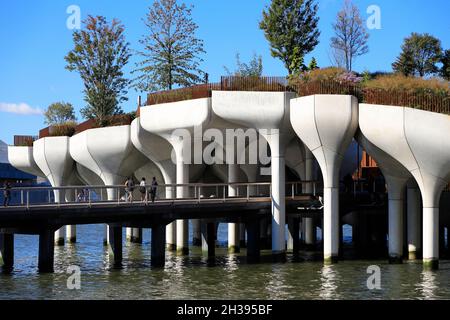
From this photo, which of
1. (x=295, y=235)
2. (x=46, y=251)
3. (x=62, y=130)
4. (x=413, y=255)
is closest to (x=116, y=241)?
(x=46, y=251)

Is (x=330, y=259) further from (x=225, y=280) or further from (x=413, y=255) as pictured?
(x=225, y=280)

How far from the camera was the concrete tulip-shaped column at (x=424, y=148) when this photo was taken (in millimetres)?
42875

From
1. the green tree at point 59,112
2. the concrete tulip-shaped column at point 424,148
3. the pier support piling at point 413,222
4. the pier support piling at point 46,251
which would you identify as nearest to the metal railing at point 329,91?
the concrete tulip-shaped column at point 424,148

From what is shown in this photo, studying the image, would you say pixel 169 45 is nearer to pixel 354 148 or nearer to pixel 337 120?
pixel 354 148

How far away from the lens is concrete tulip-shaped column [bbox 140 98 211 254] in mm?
49344

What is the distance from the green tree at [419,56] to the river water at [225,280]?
26.2 meters

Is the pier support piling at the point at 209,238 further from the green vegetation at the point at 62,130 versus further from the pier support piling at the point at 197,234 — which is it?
the green vegetation at the point at 62,130

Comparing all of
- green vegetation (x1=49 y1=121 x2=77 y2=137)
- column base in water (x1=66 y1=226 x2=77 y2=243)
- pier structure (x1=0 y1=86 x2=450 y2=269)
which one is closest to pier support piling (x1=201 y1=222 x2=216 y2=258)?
pier structure (x1=0 y1=86 x2=450 y2=269)

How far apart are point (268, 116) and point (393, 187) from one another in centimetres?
818

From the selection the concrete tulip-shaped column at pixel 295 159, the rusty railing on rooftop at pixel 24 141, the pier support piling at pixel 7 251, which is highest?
the rusty railing on rooftop at pixel 24 141

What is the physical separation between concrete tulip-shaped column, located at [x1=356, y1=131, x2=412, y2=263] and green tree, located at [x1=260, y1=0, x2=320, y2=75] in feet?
64.3
